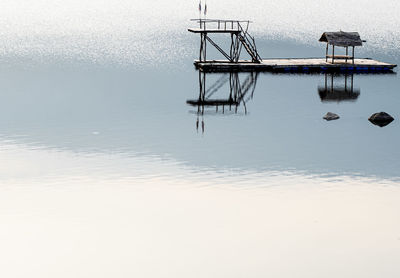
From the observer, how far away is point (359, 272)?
26.7 metres

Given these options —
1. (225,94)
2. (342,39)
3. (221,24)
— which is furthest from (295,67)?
(221,24)

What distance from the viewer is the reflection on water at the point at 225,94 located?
5988 centimetres

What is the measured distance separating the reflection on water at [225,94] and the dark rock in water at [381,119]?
10.2m

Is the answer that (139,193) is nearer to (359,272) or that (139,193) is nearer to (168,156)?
(168,156)

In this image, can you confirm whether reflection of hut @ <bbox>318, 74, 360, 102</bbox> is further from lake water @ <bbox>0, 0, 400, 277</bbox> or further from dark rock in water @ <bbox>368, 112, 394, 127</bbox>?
dark rock in water @ <bbox>368, 112, 394, 127</bbox>

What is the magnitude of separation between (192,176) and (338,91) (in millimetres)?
34309

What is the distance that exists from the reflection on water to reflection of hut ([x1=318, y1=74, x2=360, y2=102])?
669cm

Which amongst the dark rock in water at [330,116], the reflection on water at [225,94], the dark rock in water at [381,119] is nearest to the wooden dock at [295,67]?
the reflection on water at [225,94]

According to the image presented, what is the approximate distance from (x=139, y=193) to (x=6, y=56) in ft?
204

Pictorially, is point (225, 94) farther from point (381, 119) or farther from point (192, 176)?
point (192, 176)

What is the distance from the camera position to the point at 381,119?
5441cm

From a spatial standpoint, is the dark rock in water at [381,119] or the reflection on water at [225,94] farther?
the reflection on water at [225,94]

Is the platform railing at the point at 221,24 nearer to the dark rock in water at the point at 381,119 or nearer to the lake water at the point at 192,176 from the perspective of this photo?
Result: the lake water at the point at 192,176

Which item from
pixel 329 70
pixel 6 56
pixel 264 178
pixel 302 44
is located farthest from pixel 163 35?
pixel 264 178
